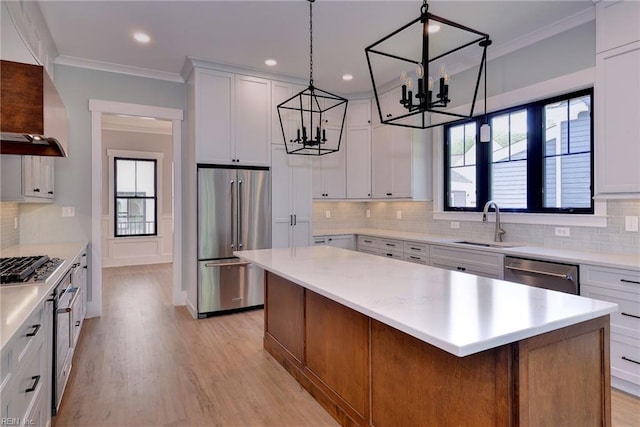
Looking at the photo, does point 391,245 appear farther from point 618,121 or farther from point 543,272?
point 618,121

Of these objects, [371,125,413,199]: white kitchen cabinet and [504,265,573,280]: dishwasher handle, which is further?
[371,125,413,199]: white kitchen cabinet

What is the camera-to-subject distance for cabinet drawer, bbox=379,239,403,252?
4484 mm

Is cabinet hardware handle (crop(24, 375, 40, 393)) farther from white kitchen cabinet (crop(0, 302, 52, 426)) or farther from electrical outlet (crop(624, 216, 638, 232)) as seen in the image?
electrical outlet (crop(624, 216, 638, 232))

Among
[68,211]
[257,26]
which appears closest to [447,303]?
[257,26]

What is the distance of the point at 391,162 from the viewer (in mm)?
5023

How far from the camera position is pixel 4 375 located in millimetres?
1254

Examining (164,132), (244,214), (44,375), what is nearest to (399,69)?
(244,214)

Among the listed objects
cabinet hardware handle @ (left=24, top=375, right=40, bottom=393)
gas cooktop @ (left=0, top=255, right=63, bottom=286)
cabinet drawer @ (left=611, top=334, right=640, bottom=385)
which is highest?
gas cooktop @ (left=0, top=255, right=63, bottom=286)

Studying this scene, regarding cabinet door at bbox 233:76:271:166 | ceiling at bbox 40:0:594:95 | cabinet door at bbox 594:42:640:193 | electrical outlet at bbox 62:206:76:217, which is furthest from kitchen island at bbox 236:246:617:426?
electrical outlet at bbox 62:206:76:217

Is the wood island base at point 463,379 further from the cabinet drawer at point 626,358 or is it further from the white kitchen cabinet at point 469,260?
the white kitchen cabinet at point 469,260

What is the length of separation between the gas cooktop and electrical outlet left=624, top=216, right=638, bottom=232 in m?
4.14

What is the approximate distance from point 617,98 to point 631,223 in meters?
1.00

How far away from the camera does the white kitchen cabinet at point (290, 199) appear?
15.4ft

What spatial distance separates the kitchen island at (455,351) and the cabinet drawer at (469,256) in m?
1.31
